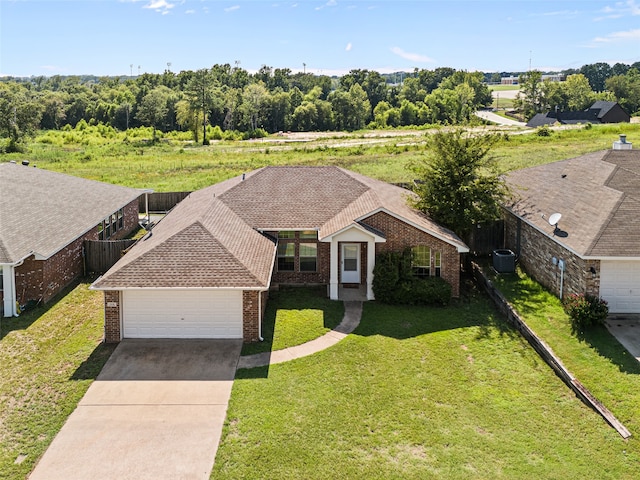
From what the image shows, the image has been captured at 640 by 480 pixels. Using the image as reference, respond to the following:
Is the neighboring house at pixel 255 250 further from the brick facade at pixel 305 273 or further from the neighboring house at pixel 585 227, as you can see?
the neighboring house at pixel 585 227

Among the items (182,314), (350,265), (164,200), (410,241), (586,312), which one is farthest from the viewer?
(164,200)

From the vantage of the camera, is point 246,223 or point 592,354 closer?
point 592,354

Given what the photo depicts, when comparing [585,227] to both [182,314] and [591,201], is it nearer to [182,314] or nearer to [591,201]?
[591,201]

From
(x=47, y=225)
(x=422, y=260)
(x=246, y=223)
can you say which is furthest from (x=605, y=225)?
(x=47, y=225)

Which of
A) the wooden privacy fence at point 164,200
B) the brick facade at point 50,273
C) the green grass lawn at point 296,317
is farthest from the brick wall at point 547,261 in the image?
the wooden privacy fence at point 164,200

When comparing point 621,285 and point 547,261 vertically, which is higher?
point 547,261

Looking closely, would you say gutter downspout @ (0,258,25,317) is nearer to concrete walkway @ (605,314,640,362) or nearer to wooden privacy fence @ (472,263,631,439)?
wooden privacy fence @ (472,263,631,439)

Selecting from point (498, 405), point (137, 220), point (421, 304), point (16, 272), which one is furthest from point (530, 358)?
point (137, 220)
